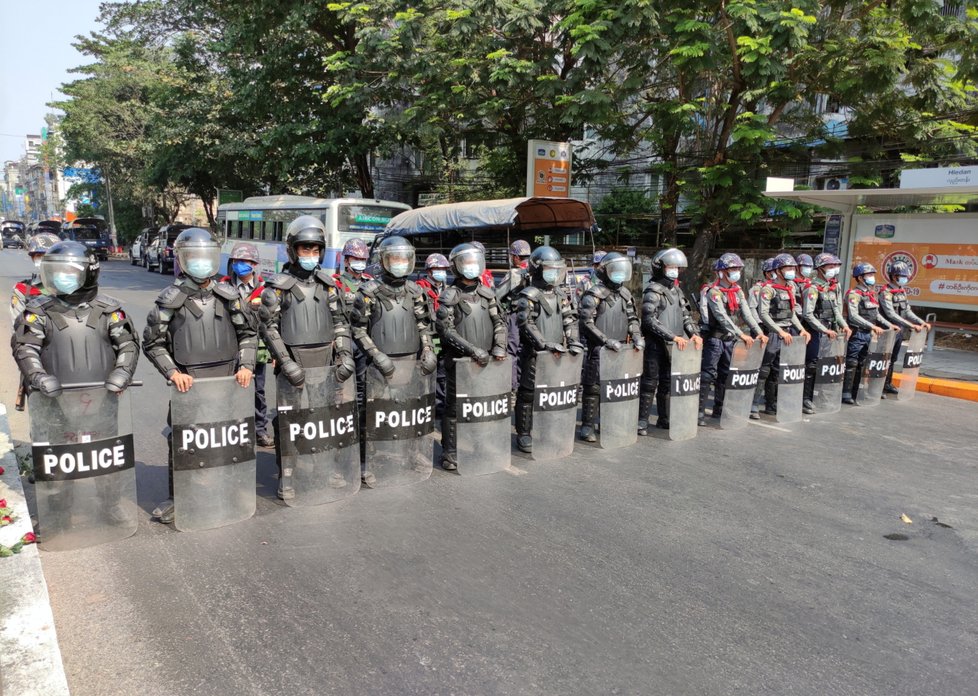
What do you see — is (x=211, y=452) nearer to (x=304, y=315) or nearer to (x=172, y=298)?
(x=172, y=298)

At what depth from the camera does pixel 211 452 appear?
4516 mm

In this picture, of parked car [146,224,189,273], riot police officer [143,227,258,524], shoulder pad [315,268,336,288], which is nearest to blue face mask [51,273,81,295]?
riot police officer [143,227,258,524]

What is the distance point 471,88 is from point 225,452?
11549mm

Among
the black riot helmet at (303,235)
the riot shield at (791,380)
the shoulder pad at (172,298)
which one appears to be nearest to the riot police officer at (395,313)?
the black riot helmet at (303,235)

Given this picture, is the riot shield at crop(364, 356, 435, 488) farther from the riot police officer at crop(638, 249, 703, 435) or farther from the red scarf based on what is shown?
the red scarf

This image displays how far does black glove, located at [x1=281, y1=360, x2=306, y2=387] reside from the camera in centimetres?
480

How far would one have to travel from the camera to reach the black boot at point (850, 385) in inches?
348

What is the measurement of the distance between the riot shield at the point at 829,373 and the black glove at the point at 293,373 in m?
5.97

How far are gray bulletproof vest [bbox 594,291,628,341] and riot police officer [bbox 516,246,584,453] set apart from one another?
314 mm

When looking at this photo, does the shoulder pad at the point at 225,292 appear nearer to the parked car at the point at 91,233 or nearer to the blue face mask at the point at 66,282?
the blue face mask at the point at 66,282

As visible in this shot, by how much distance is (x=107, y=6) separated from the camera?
36031mm

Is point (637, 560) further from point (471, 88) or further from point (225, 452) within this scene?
point (471, 88)

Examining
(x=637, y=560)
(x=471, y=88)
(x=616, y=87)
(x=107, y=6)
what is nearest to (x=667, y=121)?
(x=616, y=87)

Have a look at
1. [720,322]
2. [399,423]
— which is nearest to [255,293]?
[399,423]
